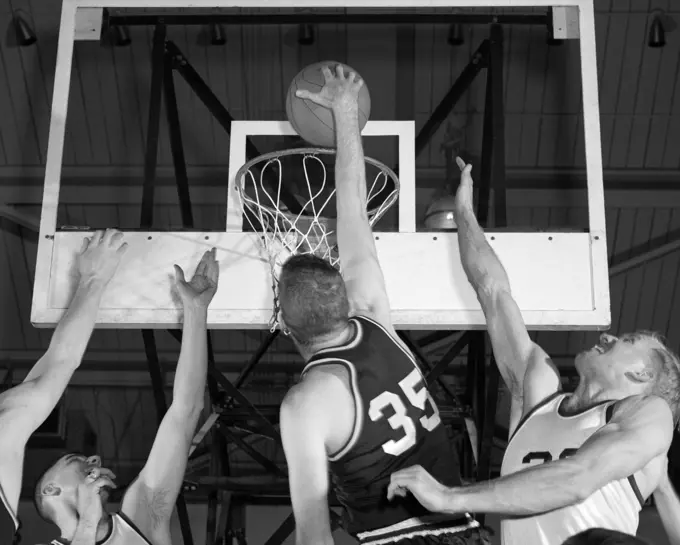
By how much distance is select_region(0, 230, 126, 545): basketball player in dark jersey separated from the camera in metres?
5.02

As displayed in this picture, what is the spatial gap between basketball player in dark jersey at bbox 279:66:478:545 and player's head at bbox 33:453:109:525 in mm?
1901

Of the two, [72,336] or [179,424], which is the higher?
[72,336]

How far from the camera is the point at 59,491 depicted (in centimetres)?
550

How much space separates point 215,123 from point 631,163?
4464 millimetres

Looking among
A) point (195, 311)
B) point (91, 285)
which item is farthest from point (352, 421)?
point (91, 285)

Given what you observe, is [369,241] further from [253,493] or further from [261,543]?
[261,543]

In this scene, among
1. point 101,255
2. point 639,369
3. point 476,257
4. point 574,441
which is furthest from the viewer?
point 101,255

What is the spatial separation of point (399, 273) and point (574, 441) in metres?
1.96

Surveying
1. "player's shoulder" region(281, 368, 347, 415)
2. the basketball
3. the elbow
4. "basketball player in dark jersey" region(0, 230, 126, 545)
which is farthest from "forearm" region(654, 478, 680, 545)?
"basketball player in dark jersey" region(0, 230, 126, 545)

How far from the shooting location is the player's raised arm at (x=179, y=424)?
5.82 metres

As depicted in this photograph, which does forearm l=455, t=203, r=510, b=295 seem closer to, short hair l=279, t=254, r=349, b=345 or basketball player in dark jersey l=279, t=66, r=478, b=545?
basketball player in dark jersey l=279, t=66, r=478, b=545

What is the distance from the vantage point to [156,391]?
7.43 m

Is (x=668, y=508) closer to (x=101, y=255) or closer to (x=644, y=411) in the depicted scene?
(x=644, y=411)

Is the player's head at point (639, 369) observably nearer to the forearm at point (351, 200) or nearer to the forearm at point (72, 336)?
the forearm at point (351, 200)
